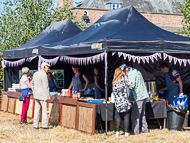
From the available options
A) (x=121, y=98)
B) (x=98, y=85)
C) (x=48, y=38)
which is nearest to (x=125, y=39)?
(x=121, y=98)

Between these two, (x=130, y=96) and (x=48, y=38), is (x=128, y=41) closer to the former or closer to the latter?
(x=130, y=96)

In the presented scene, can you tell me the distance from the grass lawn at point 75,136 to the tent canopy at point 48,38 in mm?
3187

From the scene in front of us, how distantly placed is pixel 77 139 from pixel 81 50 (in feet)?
7.83

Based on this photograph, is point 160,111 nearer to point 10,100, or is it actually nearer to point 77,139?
point 77,139

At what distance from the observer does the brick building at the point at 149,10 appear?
38.7 metres

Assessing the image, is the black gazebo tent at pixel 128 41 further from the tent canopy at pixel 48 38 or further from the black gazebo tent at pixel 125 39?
the tent canopy at pixel 48 38

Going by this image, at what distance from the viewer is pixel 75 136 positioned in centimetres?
795

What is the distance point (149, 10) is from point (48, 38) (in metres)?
32.0

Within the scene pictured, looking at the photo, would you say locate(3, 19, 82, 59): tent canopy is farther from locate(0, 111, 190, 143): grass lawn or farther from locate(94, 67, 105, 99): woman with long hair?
locate(0, 111, 190, 143): grass lawn

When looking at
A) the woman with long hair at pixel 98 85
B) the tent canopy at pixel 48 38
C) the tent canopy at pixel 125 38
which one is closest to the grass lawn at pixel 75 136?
the tent canopy at pixel 125 38

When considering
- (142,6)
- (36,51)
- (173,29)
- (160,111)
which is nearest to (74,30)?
(36,51)

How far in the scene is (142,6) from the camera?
139 ft

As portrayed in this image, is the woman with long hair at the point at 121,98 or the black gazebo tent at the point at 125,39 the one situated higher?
the black gazebo tent at the point at 125,39

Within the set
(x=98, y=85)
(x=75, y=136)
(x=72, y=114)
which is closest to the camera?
(x=75, y=136)
